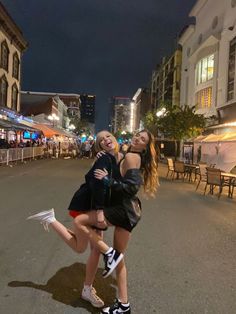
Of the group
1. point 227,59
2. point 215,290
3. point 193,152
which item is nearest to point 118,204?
point 215,290

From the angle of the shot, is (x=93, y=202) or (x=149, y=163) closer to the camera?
(x=93, y=202)

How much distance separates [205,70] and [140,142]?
133 feet

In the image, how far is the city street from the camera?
4008 mm

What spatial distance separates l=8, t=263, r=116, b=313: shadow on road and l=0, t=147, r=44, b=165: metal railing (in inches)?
789

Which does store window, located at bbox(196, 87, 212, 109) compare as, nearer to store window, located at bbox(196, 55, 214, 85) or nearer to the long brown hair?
store window, located at bbox(196, 55, 214, 85)

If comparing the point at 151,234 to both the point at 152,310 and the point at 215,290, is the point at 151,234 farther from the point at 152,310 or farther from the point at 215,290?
the point at 152,310

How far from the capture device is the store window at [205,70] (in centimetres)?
4103

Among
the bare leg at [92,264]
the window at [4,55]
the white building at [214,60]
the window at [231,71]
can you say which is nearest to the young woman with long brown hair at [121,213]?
the bare leg at [92,264]

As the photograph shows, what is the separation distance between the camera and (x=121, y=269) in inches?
149

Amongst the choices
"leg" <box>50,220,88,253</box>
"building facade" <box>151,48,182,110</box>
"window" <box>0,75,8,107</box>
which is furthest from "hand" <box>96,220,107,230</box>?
"building facade" <box>151,48,182,110</box>

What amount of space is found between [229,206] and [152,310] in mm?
8099

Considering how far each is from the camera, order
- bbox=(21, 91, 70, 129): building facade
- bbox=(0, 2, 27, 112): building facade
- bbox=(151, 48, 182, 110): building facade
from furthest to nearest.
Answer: bbox=(21, 91, 70, 129): building facade, bbox=(151, 48, 182, 110): building facade, bbox=(0, 2, 27, 112): building facade

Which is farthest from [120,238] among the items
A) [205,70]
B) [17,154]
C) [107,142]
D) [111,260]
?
[205,70]

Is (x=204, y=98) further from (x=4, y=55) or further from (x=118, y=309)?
(x=118, y=309)
